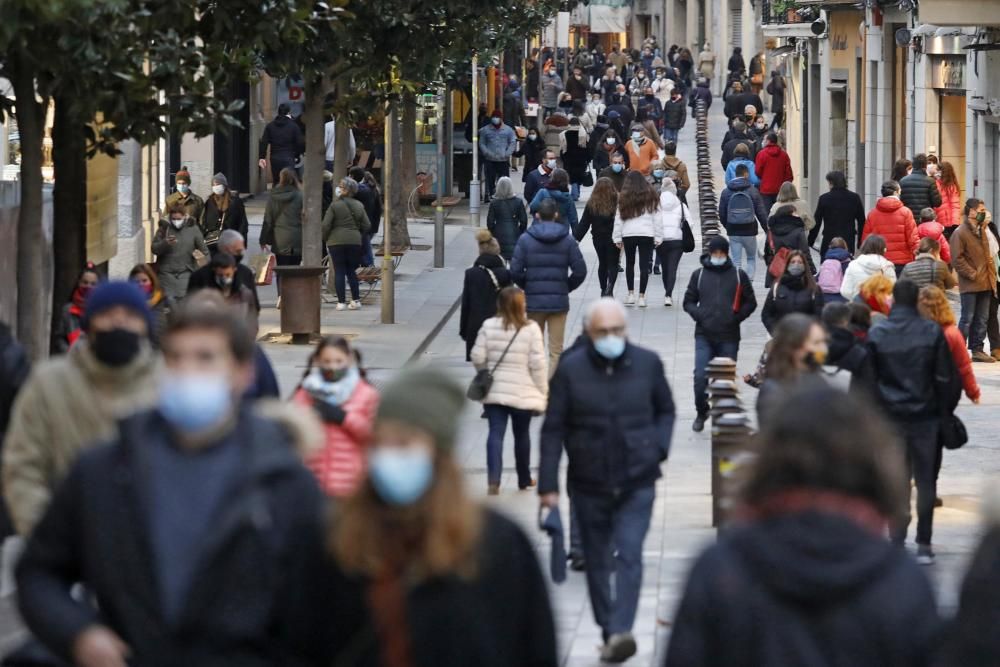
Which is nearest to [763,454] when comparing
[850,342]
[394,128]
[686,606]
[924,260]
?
[686,606]

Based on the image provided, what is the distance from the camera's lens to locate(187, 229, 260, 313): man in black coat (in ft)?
46.5

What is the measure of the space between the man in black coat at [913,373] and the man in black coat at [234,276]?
16.7 feet

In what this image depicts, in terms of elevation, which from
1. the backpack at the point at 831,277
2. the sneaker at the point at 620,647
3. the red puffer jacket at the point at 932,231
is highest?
the red puffer jacket at the point at 932,231

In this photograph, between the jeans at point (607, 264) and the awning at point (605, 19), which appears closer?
the jeans at point (607, 264)

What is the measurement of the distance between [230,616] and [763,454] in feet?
3.79

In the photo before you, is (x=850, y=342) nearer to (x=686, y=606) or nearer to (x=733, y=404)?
(x=733, y=404)

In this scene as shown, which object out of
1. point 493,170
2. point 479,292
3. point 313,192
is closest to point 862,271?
point 479,292

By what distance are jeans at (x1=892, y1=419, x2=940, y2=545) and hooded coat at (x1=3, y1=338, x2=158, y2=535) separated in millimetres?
5297

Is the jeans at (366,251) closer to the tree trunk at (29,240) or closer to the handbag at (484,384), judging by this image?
the tree trunk at (29,240)

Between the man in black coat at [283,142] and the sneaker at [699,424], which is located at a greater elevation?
the man in black coat at [283,142]

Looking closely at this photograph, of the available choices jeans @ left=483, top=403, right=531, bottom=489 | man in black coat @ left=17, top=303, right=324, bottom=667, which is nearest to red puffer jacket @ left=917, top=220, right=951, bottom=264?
jeans @ left=483, top=403, right=531, bottom=489

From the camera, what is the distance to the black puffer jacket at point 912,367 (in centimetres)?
1046

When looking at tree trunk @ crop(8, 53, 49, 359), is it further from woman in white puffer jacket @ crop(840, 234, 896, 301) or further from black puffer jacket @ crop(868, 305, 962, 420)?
woman in white puffer jacket @ crop(840, 234, 896, 301)

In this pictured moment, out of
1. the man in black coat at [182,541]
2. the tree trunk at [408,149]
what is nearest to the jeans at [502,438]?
the man in black coat at [182,541]
